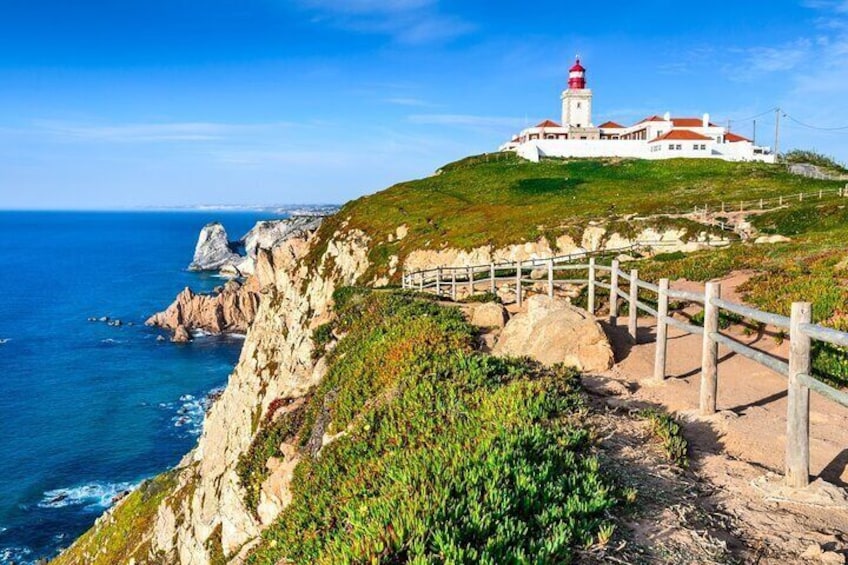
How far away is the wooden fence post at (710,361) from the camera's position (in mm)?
9500

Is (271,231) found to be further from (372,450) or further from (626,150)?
(372,450)

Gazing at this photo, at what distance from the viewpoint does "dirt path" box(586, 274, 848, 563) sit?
5.69 metres

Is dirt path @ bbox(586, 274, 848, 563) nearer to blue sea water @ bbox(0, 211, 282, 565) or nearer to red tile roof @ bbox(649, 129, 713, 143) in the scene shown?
blue sea water @ bbox(0, 211, 282, 565)

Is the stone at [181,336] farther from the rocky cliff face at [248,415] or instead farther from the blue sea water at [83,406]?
the rocky cliff face at [248,415]

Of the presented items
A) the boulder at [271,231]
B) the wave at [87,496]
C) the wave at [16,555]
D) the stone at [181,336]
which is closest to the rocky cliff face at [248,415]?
the wave at [87,496]

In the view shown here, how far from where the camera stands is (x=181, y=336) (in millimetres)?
76688

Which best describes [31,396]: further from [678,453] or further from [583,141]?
[583,141]

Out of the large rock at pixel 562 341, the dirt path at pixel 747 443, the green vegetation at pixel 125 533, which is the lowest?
the green vegetation at pixel 125 533

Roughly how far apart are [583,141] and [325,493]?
99.4m

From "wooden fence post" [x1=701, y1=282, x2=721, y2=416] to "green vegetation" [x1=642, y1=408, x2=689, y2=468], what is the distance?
729 mm

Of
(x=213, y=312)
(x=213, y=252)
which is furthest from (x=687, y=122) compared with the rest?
(x=213, y=252)

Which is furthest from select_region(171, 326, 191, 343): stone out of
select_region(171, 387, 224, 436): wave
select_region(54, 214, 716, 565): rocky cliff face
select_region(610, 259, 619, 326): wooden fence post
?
select_region(610, 259, 619, 326): wooden fence post

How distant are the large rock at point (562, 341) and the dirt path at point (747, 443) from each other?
1.72ft

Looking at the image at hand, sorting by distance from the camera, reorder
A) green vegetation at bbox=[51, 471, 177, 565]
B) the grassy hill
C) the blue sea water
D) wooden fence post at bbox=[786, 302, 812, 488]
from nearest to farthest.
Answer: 1. wooden fence post at bbox=[786, 302, 812, 488]
2. green vegetation at bbox=[51, 471, 177, 565]
3. the blue sea water
4. the grassy hill
